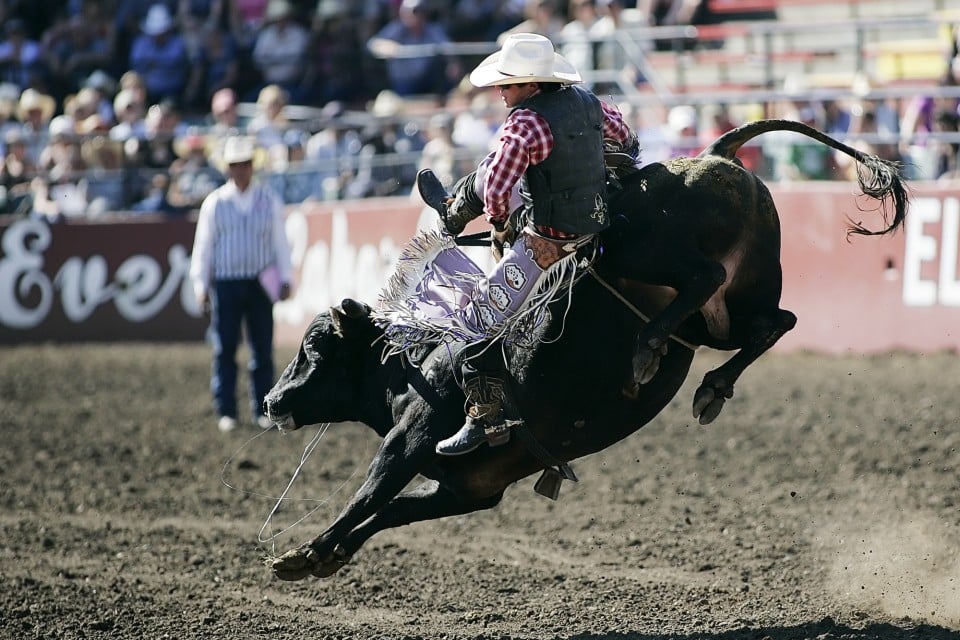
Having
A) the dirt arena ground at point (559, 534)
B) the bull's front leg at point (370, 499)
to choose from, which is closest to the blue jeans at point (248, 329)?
the dirt arena ground at point (559, 534)

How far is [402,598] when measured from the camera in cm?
589

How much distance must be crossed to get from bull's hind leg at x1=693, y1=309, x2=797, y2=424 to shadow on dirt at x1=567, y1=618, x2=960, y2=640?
86cm

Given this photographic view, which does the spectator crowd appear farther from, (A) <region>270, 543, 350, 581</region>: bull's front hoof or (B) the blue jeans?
(A) <region>270, 543, 350, 581</region>: bull's front hoof

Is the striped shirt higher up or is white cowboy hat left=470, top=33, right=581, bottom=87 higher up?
white cowboy hat left=470, top=33, right=581, bottom=87

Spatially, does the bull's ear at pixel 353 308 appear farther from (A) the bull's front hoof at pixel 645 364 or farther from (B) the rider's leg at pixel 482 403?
(A) the bull's front hoof at pixel 645 364

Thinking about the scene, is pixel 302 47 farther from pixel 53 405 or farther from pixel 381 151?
pixel 53 405

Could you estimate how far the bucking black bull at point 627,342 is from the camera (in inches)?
195

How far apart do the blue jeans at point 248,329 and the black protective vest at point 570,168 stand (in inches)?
200

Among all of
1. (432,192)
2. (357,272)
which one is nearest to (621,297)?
(432,192)

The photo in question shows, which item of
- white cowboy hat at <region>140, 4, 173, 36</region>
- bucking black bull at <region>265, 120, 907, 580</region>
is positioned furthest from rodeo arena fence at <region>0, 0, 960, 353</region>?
bucking black bull at <region>265, 120, 907, 580</region>

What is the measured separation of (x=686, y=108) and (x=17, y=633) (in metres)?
8.56

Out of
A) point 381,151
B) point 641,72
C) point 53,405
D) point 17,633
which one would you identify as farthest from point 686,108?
point 17,633

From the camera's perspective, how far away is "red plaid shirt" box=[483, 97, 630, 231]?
4754 mm

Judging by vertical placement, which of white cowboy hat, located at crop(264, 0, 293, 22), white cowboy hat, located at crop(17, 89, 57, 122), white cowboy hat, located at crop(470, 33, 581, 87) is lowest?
white cowboy hat, located at crop(17, 89, 57, 122)
